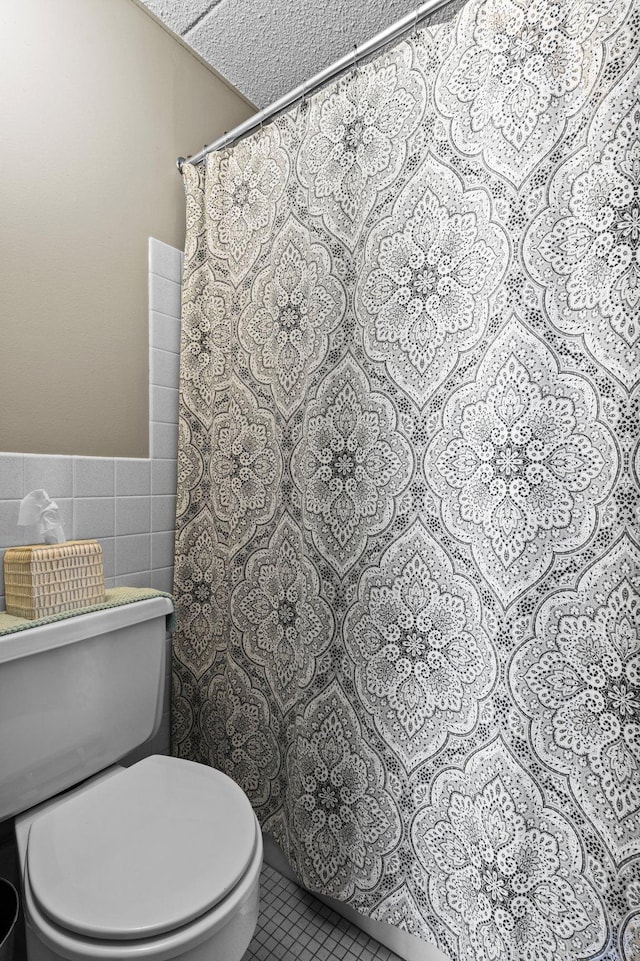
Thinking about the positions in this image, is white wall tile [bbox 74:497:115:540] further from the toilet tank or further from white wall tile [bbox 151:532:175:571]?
the toilet tank

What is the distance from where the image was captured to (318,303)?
1196 millimetres

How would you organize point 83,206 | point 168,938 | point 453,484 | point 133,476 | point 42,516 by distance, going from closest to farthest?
1. point 168,938
2. point 453,484
3. point 42,516
4. point 83,206
5. point 133,476

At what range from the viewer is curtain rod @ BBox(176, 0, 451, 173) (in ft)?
3.39

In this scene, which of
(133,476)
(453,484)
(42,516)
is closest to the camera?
(453,484)

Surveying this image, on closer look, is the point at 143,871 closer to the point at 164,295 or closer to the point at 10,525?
the point at 10,525

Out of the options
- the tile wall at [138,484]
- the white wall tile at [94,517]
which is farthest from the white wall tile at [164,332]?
the white wall tile at [94,517]

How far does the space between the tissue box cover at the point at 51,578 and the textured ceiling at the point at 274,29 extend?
1.44m

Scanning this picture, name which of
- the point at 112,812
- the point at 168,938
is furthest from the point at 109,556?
the point at 168,938

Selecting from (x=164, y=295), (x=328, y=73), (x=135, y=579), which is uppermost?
(x=328, y=73)

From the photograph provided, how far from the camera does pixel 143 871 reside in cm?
80

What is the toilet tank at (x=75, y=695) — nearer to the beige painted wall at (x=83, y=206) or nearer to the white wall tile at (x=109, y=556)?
the white wall tile at (x=109, y=556)

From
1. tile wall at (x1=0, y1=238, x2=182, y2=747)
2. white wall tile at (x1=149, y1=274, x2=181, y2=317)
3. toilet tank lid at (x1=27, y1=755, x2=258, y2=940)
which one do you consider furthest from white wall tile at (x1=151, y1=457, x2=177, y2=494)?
toilet tank lid at (x1=27, y1=755, x2=258, y2=940)

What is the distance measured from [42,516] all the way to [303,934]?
44.2 inches

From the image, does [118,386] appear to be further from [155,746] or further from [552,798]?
[552,798]
